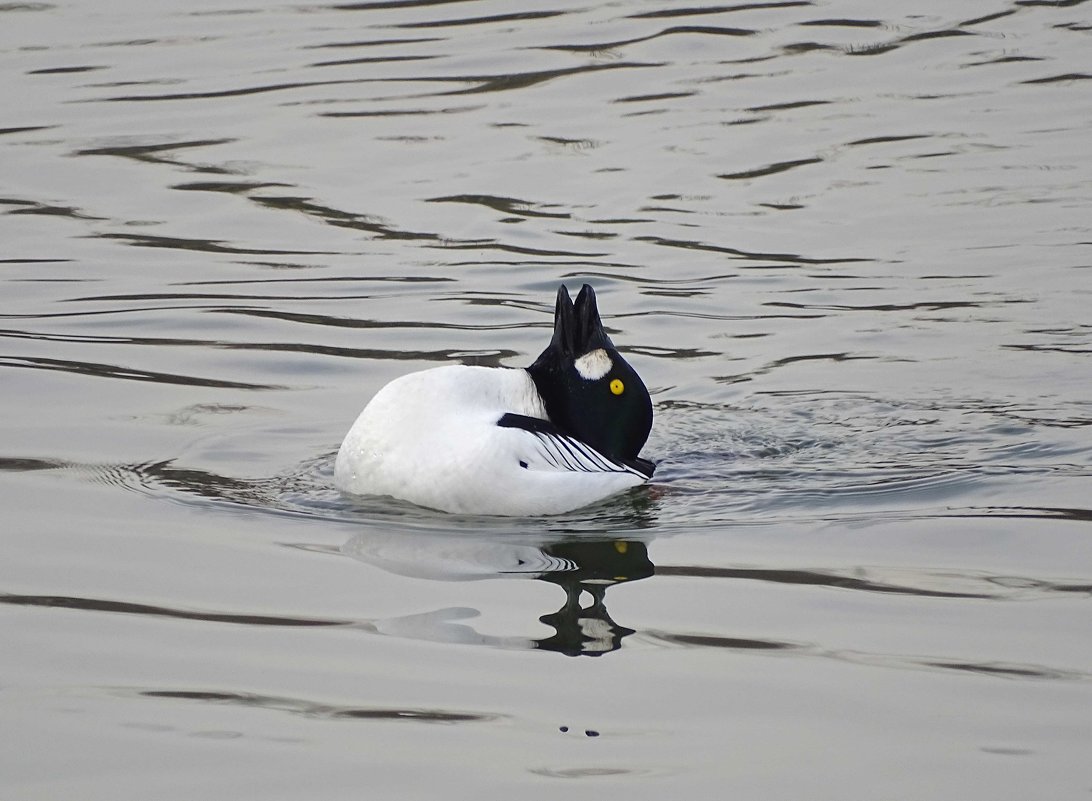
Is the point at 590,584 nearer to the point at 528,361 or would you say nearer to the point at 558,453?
the point at 558,453

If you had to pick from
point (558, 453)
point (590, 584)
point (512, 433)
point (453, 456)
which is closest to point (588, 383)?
point (558, 453)

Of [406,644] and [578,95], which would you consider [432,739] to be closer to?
[406,644]

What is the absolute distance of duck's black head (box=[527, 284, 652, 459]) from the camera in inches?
328

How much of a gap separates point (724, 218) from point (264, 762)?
33.3ft

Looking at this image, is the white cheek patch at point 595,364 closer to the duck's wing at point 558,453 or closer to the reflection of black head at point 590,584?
the duck's wing at point 558,453

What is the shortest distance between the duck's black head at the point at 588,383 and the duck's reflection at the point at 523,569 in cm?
107

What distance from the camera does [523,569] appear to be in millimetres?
6988

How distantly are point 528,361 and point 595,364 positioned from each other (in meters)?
2.74

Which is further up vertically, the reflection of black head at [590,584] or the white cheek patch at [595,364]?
the white cheek patch at [595,364]

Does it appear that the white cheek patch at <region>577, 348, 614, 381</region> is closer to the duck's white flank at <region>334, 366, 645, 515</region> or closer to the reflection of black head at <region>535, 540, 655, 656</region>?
the duck's white flank at <region>334, 366, 645, 515</region>

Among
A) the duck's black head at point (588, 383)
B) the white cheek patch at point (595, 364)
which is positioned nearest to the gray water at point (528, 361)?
the duck's black head at point (588, 383)

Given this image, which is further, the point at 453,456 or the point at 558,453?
the point at 558,453

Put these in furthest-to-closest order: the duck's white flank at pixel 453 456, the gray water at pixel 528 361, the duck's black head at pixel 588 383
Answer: the duck's black head at pixel 588 383 < the duck's white flank at pixel 453 456 < the gray water at pixel 528 361

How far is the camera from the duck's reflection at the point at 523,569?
610 cm
